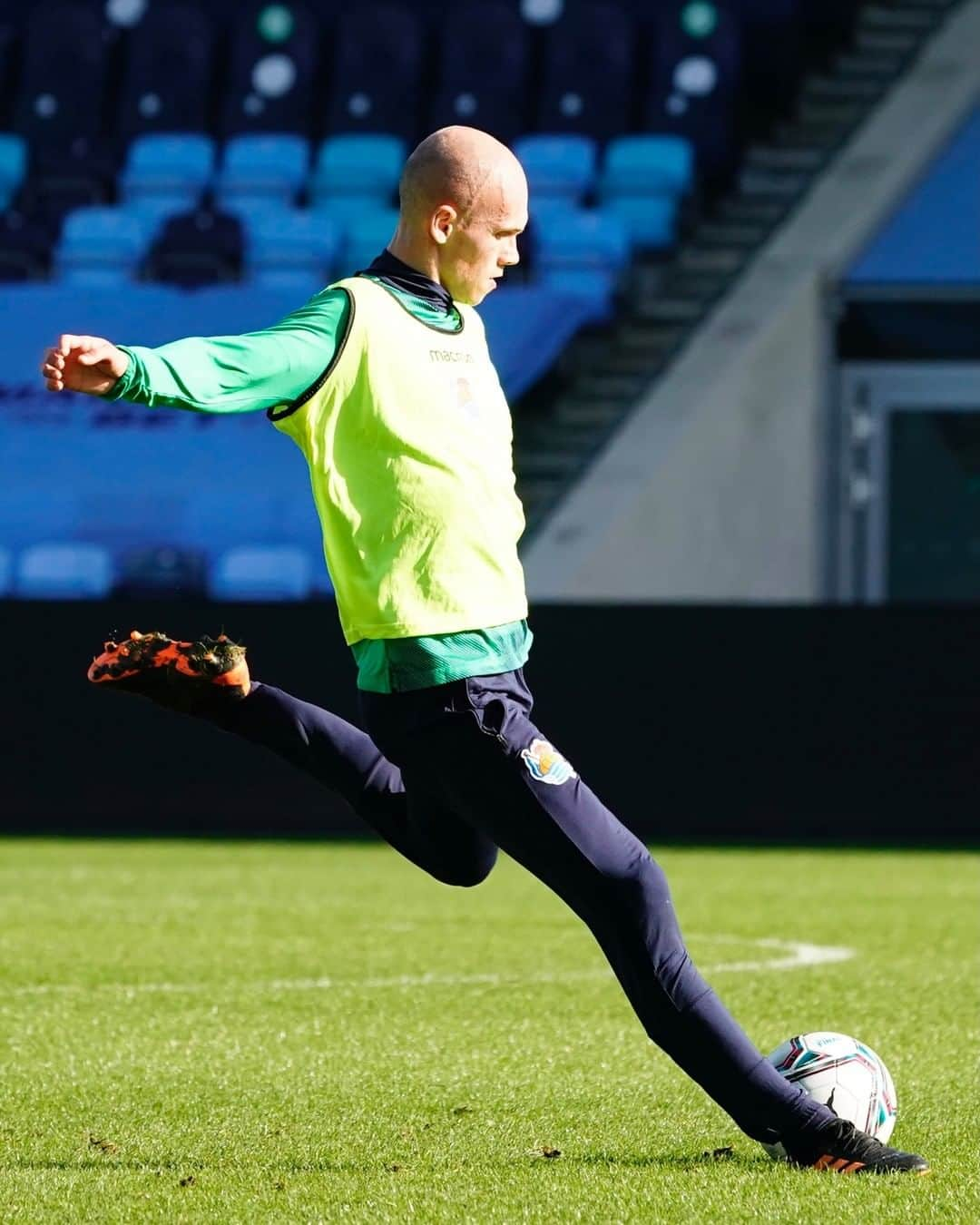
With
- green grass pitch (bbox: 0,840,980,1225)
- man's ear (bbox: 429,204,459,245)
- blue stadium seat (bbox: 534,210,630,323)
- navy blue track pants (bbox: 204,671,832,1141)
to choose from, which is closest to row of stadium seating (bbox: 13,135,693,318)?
blue stadium seat (bbox: 534,210,630,323)

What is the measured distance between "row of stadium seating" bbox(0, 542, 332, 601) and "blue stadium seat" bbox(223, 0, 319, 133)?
5.11m

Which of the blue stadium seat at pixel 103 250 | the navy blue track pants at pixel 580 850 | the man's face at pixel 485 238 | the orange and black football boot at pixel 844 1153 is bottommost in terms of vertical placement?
the orange and black football boot at pixel 844 1153

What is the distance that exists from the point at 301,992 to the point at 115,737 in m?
6.51

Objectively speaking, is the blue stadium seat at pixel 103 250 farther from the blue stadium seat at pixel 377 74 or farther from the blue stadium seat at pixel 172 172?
the blue stadium seat at pixel 377 74

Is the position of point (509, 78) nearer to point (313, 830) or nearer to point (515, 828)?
point (313, 830)

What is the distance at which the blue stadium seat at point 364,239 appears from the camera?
57.3 ft

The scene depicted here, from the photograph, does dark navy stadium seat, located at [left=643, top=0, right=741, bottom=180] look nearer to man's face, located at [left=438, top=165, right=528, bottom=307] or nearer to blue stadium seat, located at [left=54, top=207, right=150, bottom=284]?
blue stadium seat, located at [left=54, top=207, right=150, bottom=284]

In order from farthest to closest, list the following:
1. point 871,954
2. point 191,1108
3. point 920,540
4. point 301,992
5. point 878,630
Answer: point 920,540 < point 878,630 < point 871,954 < point 301,992 < point 191,1108

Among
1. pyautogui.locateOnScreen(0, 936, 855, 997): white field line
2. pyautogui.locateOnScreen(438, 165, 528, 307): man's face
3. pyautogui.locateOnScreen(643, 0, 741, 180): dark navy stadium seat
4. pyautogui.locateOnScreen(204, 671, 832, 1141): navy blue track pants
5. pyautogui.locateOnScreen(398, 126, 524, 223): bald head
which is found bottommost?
pyautogui.locateOnScreen(0, 936, 855, 997): white field line

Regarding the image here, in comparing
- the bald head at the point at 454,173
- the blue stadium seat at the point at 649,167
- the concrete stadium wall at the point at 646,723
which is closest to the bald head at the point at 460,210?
the bald head at the point at 454,173

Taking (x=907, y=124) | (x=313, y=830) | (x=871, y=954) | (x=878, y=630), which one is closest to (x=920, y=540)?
(x=907, y=124)

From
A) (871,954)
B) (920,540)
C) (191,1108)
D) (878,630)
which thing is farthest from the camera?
(920,540)

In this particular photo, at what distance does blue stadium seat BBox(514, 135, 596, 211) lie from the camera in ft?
59.1

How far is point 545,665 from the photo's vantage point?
13.4 metres
